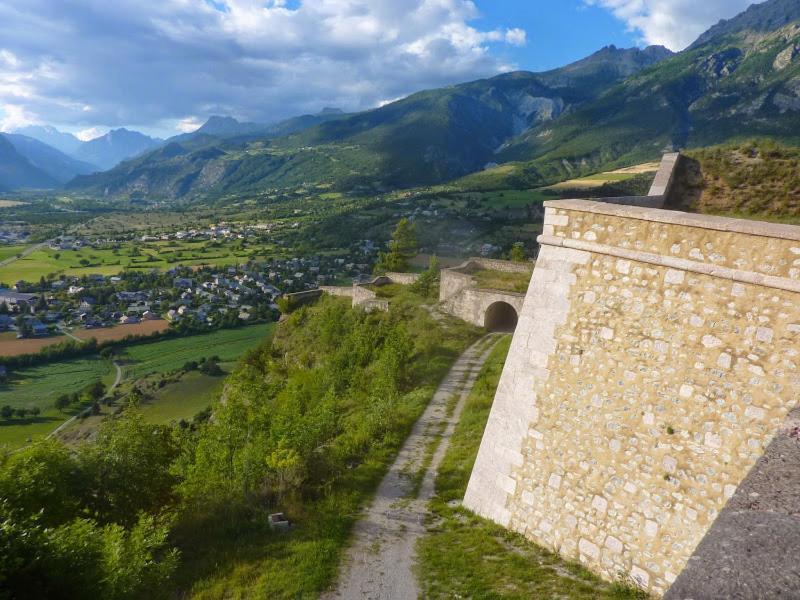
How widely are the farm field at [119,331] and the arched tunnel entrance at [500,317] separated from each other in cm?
6421

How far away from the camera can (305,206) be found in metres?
192

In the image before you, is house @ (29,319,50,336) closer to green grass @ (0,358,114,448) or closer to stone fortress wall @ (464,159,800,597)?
green grass @ (0,358,114,448)

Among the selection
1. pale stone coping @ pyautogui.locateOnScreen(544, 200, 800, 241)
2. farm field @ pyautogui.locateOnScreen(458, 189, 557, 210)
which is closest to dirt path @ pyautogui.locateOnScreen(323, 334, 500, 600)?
pale stone coping @ pyautogui.locateOnScreen(544, 200, 800, 241)

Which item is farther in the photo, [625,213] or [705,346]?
[625,213]

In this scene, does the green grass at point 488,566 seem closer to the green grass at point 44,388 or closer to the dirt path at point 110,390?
the dirt path at point 110,390

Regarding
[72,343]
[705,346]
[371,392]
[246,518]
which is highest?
[705,346]

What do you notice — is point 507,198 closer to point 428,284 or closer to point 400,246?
point 400,246

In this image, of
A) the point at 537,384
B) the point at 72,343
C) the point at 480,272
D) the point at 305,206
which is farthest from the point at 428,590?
the point at 305,206

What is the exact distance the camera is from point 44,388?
58.1 metres

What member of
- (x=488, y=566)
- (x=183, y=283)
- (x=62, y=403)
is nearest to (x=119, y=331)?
(x=183, y=283)

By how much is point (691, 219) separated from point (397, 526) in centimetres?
791

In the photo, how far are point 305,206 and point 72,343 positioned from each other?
5105 inches

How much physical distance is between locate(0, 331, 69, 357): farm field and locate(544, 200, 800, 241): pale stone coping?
81.3 m

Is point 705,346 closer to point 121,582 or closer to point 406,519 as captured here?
point 406,519
